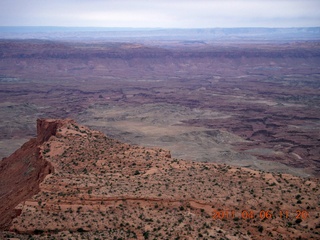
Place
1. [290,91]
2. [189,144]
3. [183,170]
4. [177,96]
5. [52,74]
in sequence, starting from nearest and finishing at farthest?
[183,170] < [189,144] < [177,96] < [290,91] < [52,74]

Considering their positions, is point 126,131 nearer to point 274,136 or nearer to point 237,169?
point 274,136

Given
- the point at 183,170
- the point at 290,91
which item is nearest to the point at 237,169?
the point at 183,170

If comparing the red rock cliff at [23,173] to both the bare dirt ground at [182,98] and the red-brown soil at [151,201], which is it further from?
the bare dirt ground at [182,98]

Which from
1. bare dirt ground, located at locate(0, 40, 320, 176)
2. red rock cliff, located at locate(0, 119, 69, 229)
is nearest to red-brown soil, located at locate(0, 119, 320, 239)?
red rock cliff, located at locate(0, 119, 69, 229)

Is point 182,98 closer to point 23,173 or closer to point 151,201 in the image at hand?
point 23,173

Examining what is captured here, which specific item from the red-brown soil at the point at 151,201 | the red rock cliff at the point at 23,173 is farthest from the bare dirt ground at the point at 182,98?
the red-brown soil at the point at 151,201

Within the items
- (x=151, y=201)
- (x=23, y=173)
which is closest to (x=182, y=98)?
(x=23, y=173)
